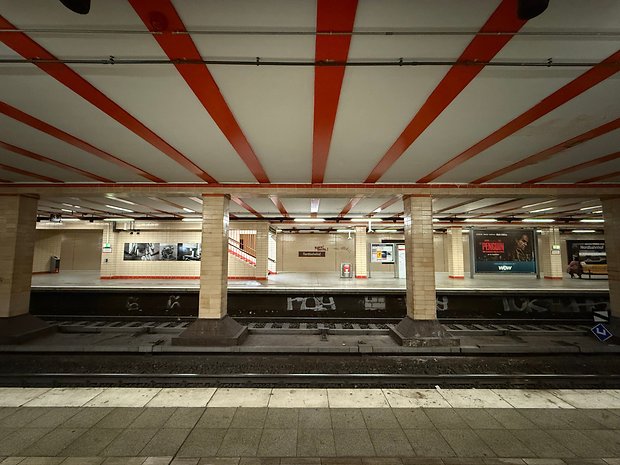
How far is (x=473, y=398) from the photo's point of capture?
3.98 m

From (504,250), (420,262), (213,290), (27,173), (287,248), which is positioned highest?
(27,173)

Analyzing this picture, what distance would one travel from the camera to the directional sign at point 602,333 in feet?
22.2

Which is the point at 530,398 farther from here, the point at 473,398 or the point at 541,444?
the point at 541,444

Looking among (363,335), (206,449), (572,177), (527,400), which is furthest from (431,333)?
(206,449)

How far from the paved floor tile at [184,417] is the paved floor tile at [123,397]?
0.64 m

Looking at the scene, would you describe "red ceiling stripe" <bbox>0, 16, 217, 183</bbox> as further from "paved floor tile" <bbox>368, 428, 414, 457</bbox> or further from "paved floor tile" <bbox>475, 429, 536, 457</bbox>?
"paved floor tile" <bbox>475, 429, 536, 457</bbox>

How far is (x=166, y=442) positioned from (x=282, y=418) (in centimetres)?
134

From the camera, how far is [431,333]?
648 centimetres

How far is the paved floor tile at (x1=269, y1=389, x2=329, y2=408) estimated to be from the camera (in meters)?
3.74

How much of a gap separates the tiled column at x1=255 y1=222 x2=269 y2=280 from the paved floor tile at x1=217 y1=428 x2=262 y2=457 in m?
11.2

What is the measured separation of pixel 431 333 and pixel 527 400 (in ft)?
8.51

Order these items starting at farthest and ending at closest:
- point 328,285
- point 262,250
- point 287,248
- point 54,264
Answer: point 287,248 → point 54,264 → point 262,250 → point 328,285

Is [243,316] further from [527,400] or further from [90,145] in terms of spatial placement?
[527,400]

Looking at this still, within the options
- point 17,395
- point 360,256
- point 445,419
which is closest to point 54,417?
point 17,395
